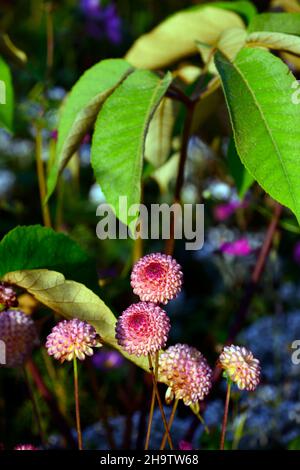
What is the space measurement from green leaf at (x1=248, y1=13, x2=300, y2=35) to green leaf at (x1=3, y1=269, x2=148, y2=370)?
38 cm

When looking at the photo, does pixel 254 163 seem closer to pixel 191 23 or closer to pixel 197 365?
pixel 197 365

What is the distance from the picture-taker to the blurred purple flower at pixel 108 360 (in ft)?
5.16

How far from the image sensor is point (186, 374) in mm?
609

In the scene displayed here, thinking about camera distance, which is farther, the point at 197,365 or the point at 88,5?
the point at 88,5

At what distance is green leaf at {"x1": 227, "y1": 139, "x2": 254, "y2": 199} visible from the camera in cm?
87

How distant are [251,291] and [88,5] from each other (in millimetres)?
1342

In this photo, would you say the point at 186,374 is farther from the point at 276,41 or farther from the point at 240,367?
the point at 276,41

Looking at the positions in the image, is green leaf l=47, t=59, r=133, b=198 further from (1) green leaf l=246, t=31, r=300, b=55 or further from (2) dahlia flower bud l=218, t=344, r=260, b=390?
(2) dahlia flower bud l=218, t=344, r=260, b=390

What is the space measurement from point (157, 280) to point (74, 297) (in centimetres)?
10

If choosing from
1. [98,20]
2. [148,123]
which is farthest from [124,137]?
[98,20]

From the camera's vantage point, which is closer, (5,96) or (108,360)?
(5,96)

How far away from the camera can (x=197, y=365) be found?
2.01ft

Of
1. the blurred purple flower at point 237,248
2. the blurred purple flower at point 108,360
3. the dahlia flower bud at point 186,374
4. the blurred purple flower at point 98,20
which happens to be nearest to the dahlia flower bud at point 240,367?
the dahlia flower bud at point 186,374
